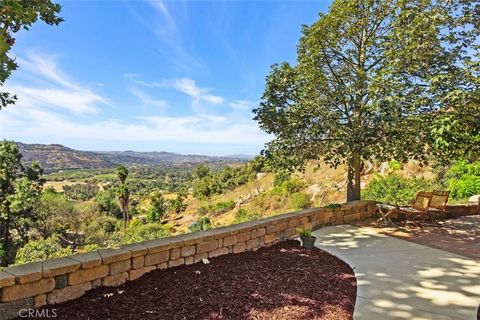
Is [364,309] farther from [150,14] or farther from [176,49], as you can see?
[176,49]

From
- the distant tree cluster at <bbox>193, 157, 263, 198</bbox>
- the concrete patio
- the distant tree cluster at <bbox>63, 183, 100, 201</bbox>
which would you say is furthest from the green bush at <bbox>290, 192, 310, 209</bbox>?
the distant tree cluster at <bbox>63, 183, 100, 201</bbox>

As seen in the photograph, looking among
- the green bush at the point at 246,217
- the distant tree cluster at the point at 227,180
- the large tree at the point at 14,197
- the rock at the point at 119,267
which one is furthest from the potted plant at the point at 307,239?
the distant tree cluster at the point at 227,180

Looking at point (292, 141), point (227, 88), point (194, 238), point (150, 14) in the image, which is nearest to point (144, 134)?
point (227, 88)

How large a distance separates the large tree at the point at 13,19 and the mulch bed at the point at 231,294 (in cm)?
216

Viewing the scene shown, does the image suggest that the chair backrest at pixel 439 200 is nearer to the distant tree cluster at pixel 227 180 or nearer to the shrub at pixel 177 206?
the distant tree cluster at pixel 227 180

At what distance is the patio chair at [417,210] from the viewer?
741cm

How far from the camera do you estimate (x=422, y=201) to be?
7.85 m

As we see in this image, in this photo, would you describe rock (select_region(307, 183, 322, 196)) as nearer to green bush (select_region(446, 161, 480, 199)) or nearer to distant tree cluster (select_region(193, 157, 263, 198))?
green bush (select_region(446, 161, 480, 199))

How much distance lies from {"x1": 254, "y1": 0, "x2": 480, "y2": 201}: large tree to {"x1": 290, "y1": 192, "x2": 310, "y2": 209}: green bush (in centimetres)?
1155

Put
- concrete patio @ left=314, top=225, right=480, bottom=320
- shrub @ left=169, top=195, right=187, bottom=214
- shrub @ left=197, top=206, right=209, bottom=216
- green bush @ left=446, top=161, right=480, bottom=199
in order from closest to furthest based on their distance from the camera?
1. concrete patio @ left=314, top=225, right=480, bottom=320
2. green bush @ left=446, top=161, right=480, bottom=199
3. shrub @ left=197, top=206, right=209, bottom=216
4. shrub @ left=169, top=195, right=187, bottom=214

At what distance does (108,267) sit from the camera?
11.5ft

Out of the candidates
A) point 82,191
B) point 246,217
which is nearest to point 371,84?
point 246,217

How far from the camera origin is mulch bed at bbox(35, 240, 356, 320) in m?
3.07

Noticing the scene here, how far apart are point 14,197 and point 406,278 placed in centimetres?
2879
